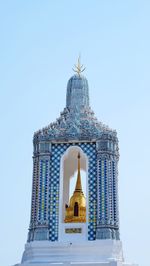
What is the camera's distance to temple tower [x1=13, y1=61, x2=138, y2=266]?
17.6 meters

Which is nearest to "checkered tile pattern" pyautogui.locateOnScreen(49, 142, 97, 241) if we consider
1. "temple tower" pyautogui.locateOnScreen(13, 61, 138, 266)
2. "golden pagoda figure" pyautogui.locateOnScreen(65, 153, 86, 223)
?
"temple tower" pyautogui.locateOnScreen(13, 61, 138, 266)

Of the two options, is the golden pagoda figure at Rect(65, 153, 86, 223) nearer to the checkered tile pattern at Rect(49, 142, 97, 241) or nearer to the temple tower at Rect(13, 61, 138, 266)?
the temple tower at Rect(13, 61, 138, 266)

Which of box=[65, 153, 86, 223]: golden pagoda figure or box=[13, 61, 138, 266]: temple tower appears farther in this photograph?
box=[65, 153, 86, 223]: golden pagoda figure

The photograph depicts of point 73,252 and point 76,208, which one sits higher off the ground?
point 76,208

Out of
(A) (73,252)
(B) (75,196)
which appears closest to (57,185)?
(B) (75,196)

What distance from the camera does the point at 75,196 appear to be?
19.7 m

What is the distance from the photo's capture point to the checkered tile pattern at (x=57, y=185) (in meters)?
18.2

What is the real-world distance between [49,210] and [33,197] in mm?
875

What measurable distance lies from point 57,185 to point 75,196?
1156 mm

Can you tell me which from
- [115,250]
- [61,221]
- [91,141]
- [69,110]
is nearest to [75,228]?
[61,221]

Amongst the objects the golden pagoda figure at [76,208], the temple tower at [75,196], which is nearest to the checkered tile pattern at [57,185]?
the temple tower at [75,196]

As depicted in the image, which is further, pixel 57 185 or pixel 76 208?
pixel 76 208

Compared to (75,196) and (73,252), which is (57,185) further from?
(73,252)

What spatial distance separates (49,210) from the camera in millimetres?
18500
